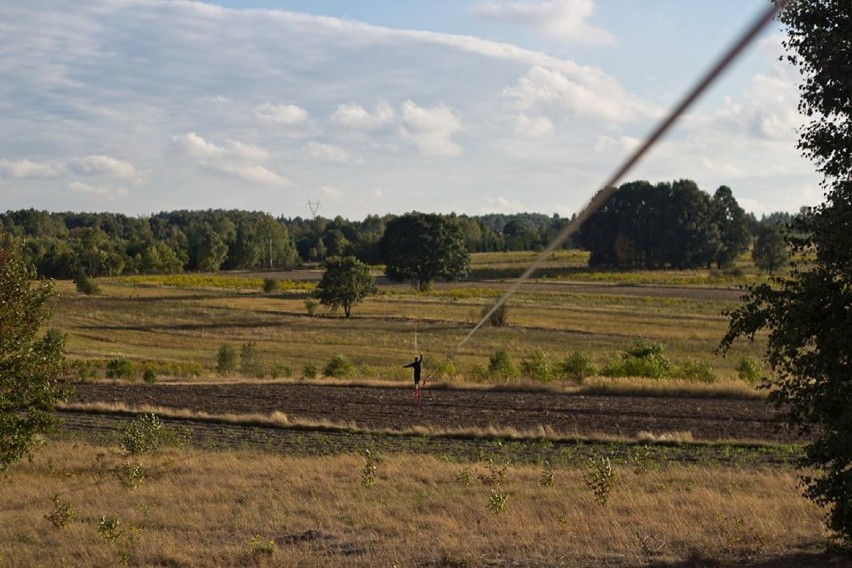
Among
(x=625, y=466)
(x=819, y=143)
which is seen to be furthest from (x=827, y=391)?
(x=625, y=466)

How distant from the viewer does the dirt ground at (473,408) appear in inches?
1180

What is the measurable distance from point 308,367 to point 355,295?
114 ft

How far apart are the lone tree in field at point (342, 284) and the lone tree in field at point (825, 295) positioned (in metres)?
72.1

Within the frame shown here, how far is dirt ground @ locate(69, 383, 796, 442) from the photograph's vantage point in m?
30.0

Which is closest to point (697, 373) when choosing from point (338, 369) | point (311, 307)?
point (338, 369)

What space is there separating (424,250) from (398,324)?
3584 cm

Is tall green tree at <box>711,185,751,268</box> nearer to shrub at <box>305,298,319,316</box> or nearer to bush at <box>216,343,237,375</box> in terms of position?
shrub at <box>305,298,319,316</box>

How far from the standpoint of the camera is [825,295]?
401 inches

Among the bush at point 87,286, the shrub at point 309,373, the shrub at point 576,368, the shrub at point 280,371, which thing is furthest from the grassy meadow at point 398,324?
the shrub at point 576,368

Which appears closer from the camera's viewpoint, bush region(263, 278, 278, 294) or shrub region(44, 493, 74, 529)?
shrub region(44, 493, 74, 529)

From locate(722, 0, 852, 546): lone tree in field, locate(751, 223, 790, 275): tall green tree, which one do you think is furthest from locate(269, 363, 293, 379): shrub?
locate(751, 223, 790, 275): tall green tree

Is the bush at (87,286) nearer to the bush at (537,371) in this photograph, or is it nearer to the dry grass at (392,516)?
the bush at (537,371)

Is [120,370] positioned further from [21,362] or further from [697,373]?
[697,373]

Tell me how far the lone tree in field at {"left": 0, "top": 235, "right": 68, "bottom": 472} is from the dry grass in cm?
139
